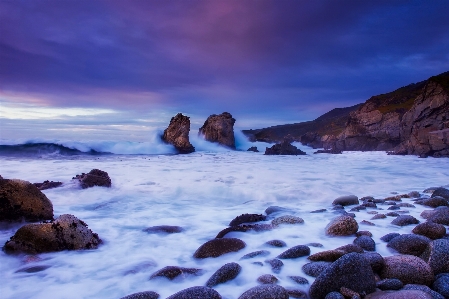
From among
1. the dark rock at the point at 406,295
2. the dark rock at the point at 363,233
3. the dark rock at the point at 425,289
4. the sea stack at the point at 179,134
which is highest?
the sea stack at the point at 179,134

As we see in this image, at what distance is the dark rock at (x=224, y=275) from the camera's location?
3.20 metres

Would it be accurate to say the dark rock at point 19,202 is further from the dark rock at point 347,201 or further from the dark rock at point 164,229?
the dark rock at point 347,201

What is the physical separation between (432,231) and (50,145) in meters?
33.0

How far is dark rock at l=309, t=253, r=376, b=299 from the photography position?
8.75 feet

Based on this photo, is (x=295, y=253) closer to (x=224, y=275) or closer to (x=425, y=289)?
(x=224, y=275)

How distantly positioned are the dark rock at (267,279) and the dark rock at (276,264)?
219 millimetres

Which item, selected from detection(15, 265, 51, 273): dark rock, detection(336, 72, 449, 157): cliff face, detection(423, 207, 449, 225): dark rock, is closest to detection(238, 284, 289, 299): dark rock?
detection(15, 265, 51, 273): dark rock

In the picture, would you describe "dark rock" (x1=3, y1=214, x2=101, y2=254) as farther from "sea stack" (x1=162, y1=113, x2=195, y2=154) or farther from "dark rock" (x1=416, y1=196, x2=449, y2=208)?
"sea stack" (x1=162, y1=113, x2=195, y2=154)

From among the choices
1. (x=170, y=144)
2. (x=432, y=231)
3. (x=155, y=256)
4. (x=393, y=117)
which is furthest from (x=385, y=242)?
(x=393, y=117)

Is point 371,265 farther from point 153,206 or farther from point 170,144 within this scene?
point 170,144

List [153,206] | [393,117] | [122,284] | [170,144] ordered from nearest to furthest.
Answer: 1. [122,284]
2. [153,206]
3. [170,144]
4. [393,117]

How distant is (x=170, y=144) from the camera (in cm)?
3809

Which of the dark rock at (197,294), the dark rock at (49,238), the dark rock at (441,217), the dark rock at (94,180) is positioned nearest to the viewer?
the dark rock at (197,294)

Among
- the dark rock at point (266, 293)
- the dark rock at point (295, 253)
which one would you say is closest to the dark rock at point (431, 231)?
the dark rock at point (295, 253)
